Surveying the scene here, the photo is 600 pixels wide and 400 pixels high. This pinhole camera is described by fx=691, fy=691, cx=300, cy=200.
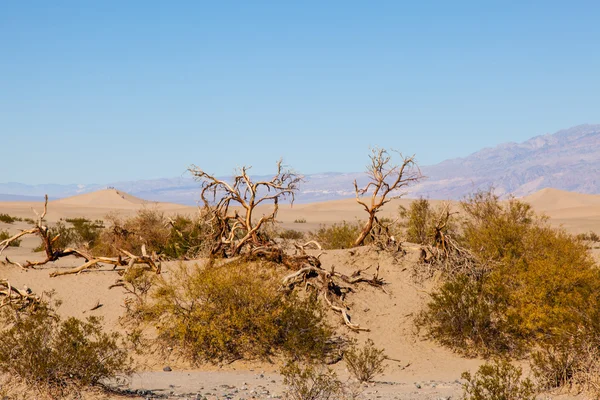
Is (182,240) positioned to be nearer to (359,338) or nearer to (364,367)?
(359,338)

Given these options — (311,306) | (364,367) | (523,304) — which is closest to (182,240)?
(311,306)

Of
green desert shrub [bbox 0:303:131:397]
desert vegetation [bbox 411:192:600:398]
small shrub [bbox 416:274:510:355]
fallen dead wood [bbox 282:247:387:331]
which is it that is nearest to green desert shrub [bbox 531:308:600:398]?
desert vegetation [bbox 411:192:600:398]

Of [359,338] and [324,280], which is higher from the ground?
[324,280]

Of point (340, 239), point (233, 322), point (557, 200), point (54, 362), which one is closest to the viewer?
point (54, 362)

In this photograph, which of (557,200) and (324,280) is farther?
(557,200)

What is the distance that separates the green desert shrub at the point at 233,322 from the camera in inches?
481

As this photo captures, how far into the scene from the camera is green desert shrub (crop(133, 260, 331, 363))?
40.1ft

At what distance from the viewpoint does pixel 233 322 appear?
12156mm

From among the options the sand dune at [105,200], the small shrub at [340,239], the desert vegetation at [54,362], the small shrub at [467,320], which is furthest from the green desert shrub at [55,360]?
the sand dune at [105,200]

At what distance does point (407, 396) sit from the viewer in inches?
380

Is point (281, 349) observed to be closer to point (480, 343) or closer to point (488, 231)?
point (480, 343)

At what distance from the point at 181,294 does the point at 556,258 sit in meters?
8.17

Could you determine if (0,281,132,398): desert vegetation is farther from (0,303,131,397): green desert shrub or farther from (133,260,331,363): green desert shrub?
(133,260,331,363): green desert shrub

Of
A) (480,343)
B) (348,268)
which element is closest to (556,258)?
(480,343)
